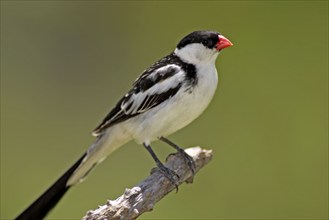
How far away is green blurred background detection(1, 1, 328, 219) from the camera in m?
5.91

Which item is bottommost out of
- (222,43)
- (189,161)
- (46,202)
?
(189,161)

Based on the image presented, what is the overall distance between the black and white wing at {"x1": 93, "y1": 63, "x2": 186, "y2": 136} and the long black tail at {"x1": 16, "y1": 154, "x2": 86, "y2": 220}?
0.41 metres

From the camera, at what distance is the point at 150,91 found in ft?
13.8

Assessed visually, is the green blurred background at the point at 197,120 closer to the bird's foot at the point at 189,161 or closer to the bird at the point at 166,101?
the bird's foot at the point at 189,161

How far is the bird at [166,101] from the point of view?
4133 mm

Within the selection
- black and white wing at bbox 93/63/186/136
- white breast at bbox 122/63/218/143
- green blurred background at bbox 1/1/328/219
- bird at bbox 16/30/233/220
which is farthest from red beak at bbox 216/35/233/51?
green blurred background at bbox 1/1/328/219

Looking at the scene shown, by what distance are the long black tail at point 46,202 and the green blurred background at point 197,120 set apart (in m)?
1.54

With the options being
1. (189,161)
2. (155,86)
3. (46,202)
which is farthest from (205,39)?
(46,202)

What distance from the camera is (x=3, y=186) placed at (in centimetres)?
628

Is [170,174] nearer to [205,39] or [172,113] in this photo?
[172,113]

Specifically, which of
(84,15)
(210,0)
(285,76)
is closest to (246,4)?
(210,0)

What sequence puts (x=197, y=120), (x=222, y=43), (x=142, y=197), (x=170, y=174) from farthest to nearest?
(x=197, y=120), (x=222, y=43), (x=170, y=174), (x=142, y=197)

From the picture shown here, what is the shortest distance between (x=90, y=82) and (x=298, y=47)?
6.15ft

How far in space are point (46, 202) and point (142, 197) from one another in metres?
0.76
